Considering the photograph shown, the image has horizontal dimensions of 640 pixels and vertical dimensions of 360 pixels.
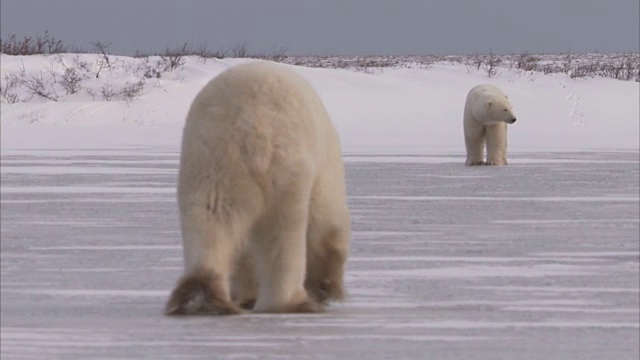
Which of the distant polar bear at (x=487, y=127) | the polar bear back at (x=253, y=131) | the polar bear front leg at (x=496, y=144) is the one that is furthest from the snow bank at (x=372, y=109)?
the polar bear back at (x=253, y=131)

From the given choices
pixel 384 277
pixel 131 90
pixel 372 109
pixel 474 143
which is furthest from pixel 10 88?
pixel 384 277

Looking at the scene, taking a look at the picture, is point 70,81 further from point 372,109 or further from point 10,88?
point 372,109

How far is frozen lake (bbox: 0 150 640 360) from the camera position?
12.8 feet

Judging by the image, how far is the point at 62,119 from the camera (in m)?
20.6

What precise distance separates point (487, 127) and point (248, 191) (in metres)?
9.20

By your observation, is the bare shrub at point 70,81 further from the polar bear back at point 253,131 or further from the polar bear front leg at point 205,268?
the polar bear front leg at point 205,268

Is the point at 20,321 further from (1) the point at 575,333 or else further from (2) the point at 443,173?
(2) the point at 443,173

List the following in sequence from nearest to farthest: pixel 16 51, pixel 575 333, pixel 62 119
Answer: pixel 575 333 → pixel 62 119 → pixel 16 51

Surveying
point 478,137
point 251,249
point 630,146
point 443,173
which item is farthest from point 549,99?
point 251,249

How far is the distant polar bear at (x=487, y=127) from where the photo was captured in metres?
12.9

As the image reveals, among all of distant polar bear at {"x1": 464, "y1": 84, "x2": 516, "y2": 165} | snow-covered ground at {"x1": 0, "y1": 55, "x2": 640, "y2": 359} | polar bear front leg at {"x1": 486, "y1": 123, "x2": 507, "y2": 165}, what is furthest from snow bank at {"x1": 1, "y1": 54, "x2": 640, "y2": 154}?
polar bear front leg at {"x1": 486, "y1": 123, "x2": 507, "y2": 165}

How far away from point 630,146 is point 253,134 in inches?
512

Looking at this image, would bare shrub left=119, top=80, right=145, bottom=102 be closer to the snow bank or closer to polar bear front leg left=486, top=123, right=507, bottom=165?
the snow bank

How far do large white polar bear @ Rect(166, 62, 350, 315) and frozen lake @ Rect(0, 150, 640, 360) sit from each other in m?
0.14
